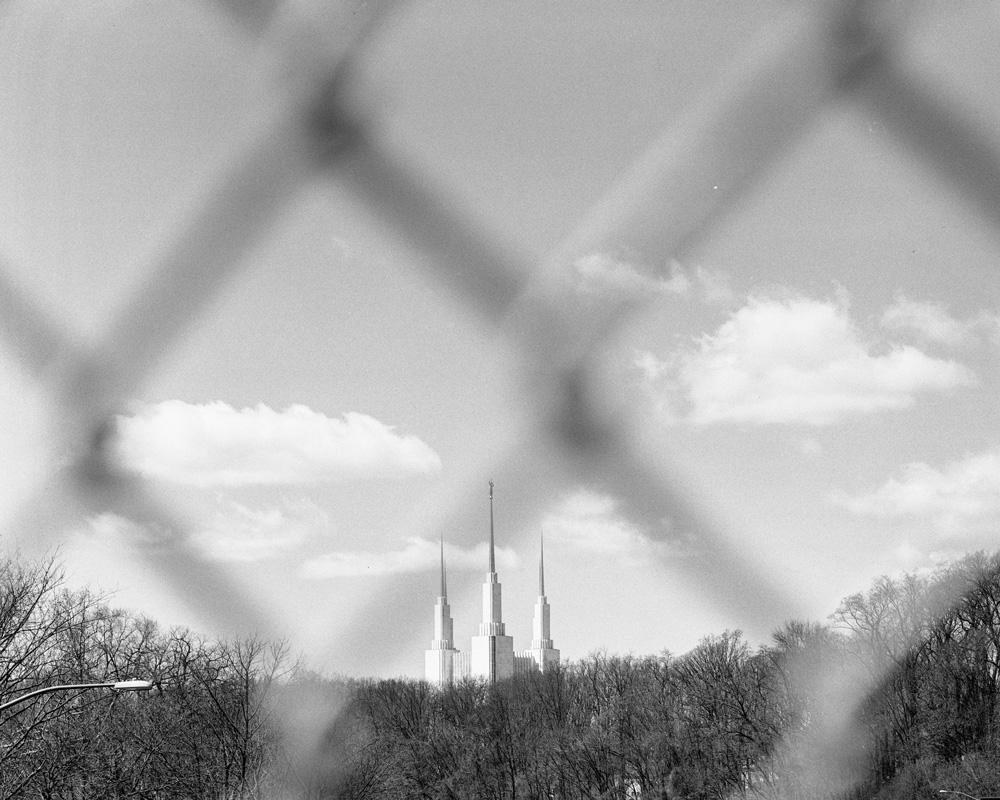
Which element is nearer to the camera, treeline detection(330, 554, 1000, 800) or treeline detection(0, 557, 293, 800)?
treeline detection(0, 557, 293, 800)

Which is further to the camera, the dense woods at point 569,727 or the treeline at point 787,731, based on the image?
the treeline at point 787,731

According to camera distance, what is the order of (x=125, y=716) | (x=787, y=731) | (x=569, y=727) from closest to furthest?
(x=125, y=716) < (x=787, y=731) < (x=569, y=727)

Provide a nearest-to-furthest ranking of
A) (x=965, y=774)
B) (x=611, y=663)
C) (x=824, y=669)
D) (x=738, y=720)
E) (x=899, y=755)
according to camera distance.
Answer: (x=965, y=774) < (x=899, y=755) < (x=824, y=669) < (x=738, y=720) < (x=611, y=663)

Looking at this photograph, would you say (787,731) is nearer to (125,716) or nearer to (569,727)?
(569,727)

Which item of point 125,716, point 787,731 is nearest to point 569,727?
point 787,731

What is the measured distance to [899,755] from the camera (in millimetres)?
27750

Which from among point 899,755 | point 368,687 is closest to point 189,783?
point 899,755

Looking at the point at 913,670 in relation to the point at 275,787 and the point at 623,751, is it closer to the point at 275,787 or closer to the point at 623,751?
the point at 623,751

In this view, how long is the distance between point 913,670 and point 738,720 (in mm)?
5184

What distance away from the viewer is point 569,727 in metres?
39.7

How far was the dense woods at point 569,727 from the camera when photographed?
2069 cm

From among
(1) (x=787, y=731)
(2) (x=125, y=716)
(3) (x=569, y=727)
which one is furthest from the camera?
(3) (x=569, y=727)

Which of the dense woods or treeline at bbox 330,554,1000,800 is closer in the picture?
the dense woods

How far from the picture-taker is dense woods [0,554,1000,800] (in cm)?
2069
